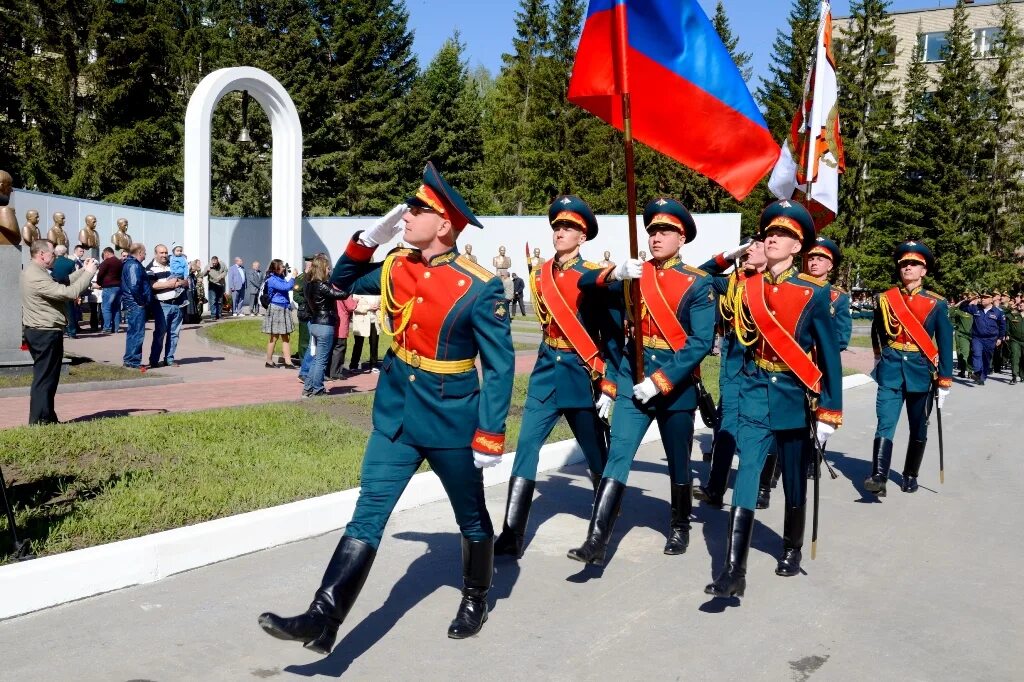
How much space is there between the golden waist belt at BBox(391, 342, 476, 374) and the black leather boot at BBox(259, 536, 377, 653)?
83 centimetres

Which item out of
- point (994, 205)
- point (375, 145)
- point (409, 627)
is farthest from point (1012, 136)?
point (409, 627)

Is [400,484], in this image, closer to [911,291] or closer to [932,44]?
[911,291]

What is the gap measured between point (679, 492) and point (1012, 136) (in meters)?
49.3

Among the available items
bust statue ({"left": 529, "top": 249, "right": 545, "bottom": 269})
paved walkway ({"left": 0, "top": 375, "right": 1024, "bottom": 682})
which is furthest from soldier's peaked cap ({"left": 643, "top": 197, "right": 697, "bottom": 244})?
paved walkway ({"left": 0, "top": 375, "right": 1024, "bottom": 682})

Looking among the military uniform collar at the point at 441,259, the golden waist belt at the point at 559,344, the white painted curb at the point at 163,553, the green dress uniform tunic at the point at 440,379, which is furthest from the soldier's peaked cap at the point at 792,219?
the white painted curb at the point at 163,553

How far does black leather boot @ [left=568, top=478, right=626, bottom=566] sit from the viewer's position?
5797 mm

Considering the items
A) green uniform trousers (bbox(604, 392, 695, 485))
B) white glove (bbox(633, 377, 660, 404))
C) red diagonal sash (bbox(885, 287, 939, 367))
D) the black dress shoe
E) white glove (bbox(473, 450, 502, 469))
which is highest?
red diagonal sash (bbox(885, 287, 939, 367))

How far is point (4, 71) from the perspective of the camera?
45.6m

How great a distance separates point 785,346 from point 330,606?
119 inches

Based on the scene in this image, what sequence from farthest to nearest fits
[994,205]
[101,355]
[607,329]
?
[994,205]
[101,355]
[607,329]

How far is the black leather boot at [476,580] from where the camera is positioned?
4.98 meters

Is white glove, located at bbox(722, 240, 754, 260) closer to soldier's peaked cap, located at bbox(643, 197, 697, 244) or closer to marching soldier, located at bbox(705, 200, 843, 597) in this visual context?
soldier's peaked cap, located at bbox(643, 197, 697, 244)

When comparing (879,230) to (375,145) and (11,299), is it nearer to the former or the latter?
(375,145)

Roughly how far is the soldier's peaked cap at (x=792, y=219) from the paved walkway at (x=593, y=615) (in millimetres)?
1983
